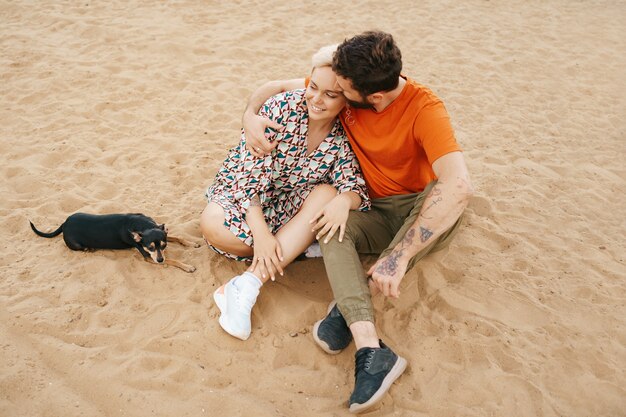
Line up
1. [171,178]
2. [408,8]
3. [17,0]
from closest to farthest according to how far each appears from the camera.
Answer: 1. [171,178]
2. [17,0]
3. [408,8]

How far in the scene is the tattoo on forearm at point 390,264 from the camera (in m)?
2.68

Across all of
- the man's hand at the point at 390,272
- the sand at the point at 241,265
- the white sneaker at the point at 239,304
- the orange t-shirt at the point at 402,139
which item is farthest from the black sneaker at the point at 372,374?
the orange t-shirt at the point at 402,139

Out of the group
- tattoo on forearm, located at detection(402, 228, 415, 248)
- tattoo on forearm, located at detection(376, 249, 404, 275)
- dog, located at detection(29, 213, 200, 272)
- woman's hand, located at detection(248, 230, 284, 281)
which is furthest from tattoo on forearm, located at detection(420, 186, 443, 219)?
dog, located at detection(29, 213, 200, 272)

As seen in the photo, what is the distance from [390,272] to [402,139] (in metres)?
0.79

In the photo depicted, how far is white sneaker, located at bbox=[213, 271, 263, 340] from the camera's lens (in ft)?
9.09

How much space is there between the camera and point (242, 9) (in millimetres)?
7906

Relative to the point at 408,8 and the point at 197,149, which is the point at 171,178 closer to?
the point at 197,149

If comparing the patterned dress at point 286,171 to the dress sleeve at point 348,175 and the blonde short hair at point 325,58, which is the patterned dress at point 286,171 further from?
the blonde short hair at point 325,58

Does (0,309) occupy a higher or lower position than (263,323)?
higher

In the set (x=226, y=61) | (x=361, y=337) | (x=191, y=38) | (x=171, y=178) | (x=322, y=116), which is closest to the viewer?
(x=361, y=337)

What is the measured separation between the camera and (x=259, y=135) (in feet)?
9.44

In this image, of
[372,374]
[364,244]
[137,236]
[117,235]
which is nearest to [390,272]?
[364,244]

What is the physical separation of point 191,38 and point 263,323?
5075 millimetres

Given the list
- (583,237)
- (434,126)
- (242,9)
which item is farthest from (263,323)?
(242,9)
